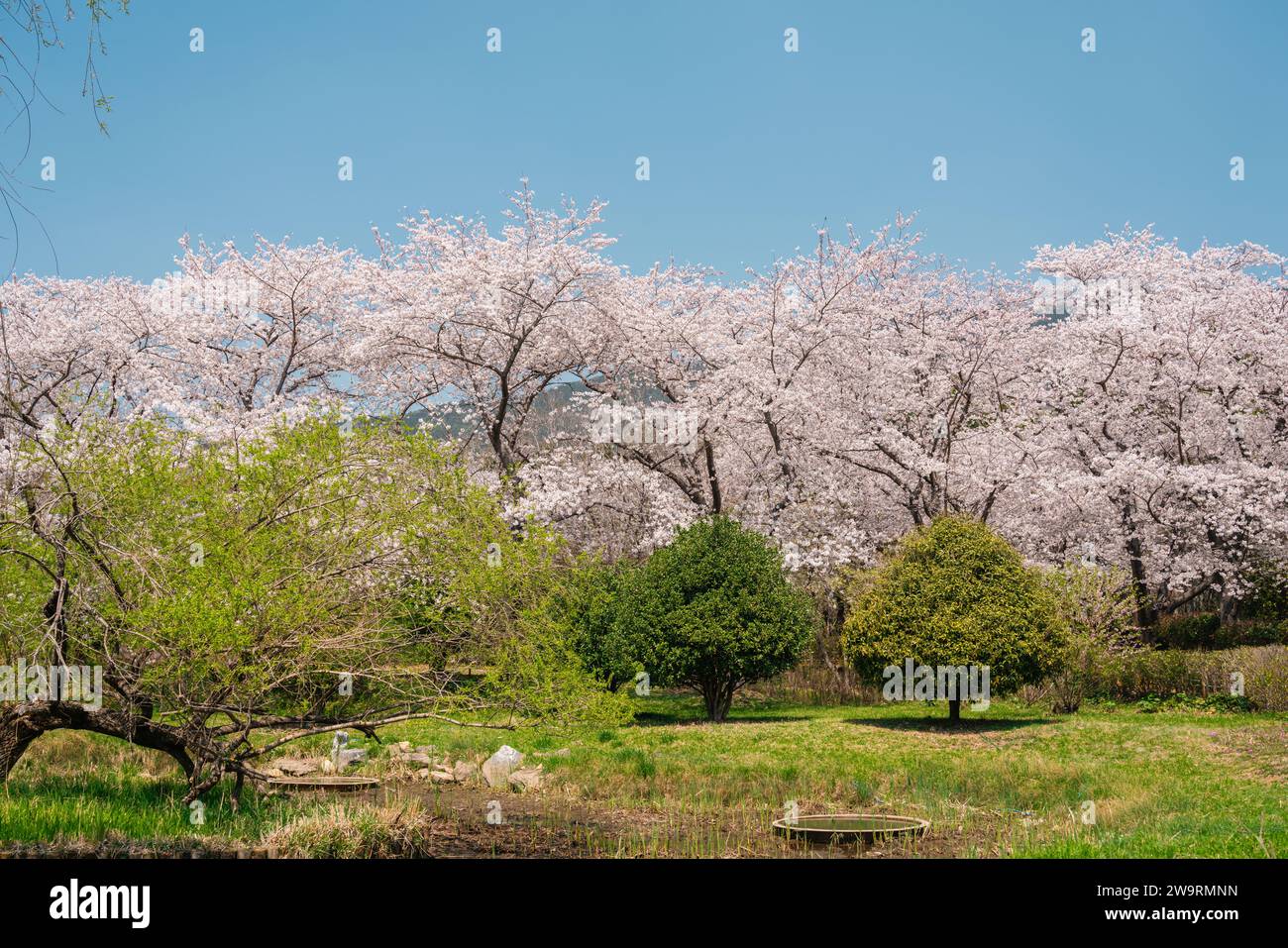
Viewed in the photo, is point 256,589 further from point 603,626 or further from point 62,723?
point 603,626

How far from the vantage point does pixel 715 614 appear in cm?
1723

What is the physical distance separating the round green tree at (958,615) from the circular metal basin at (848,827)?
629cm

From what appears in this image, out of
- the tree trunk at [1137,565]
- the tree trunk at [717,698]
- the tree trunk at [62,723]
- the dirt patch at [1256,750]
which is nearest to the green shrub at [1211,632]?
the tree trunk at [1137,565]

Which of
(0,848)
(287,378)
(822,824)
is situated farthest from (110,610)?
(287,378)

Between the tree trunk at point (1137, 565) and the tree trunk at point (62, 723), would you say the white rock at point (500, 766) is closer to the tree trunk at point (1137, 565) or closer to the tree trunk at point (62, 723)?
the tree trunk at point (62, 723)

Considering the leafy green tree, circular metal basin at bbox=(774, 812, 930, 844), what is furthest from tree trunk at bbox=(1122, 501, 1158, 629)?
the leafy green tree

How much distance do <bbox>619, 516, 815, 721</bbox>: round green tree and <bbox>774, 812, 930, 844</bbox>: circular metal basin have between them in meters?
6.29

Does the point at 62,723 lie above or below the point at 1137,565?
below

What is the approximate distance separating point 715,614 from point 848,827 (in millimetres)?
7338

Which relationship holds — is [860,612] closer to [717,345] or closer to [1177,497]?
[717,345]

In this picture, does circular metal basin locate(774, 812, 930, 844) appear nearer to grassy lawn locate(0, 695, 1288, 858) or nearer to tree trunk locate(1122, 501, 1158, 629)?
grassy lawn locate(0, 695, 1288, 858)

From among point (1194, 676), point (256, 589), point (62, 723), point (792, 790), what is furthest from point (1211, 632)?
point (62, 723)
